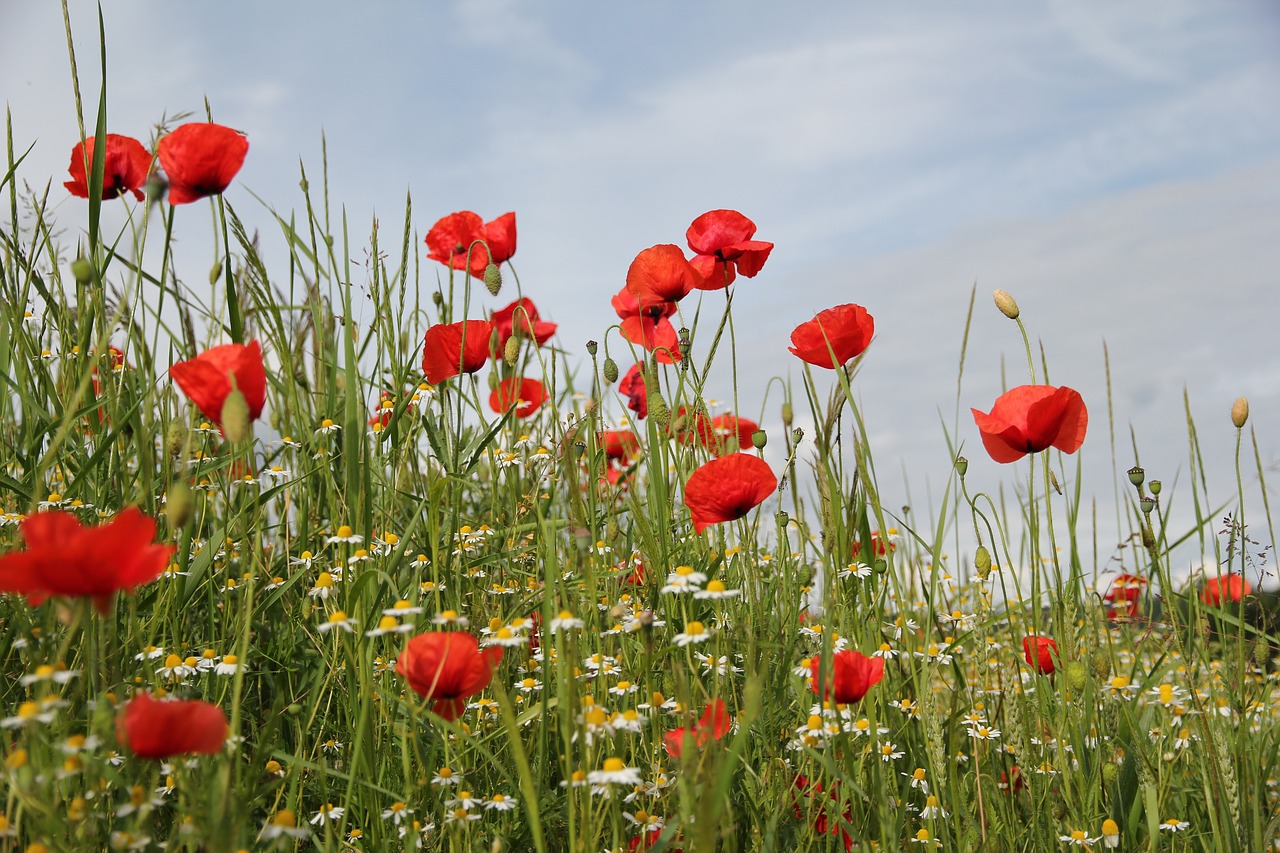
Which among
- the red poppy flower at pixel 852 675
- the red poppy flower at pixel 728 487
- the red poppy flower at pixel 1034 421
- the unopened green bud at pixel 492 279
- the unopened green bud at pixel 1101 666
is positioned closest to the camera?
the red poppy flower at pixel 852 675

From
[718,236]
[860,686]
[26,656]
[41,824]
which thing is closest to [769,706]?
[860,686]

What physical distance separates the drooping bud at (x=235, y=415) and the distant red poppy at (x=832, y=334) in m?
1.33

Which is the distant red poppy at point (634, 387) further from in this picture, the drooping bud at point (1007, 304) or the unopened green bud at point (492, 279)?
the drooping bud at point (1007, 304)

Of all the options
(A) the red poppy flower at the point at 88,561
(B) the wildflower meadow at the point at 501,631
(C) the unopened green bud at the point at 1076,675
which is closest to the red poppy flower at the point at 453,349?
(B) the wildflower meadow at the point at 501,631

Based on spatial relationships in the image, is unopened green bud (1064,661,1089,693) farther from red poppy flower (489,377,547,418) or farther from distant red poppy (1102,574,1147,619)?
red poppy flower (489,377,547,418)

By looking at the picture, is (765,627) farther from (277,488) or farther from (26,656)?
(26,656)

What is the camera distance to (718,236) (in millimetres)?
2740

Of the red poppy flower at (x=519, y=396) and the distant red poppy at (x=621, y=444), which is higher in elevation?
the red poppy flower at (x=519, y=396)

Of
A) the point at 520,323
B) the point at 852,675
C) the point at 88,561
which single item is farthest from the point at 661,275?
the point at 88,561

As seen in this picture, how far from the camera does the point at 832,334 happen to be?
8.14 ft

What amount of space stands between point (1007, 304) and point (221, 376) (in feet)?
5.50

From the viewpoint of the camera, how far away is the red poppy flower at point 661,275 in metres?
2.76

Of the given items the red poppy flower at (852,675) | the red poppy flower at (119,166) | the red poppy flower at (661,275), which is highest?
the red poppy flower at (119,166)

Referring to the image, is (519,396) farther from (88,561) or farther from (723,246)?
(88,561)
